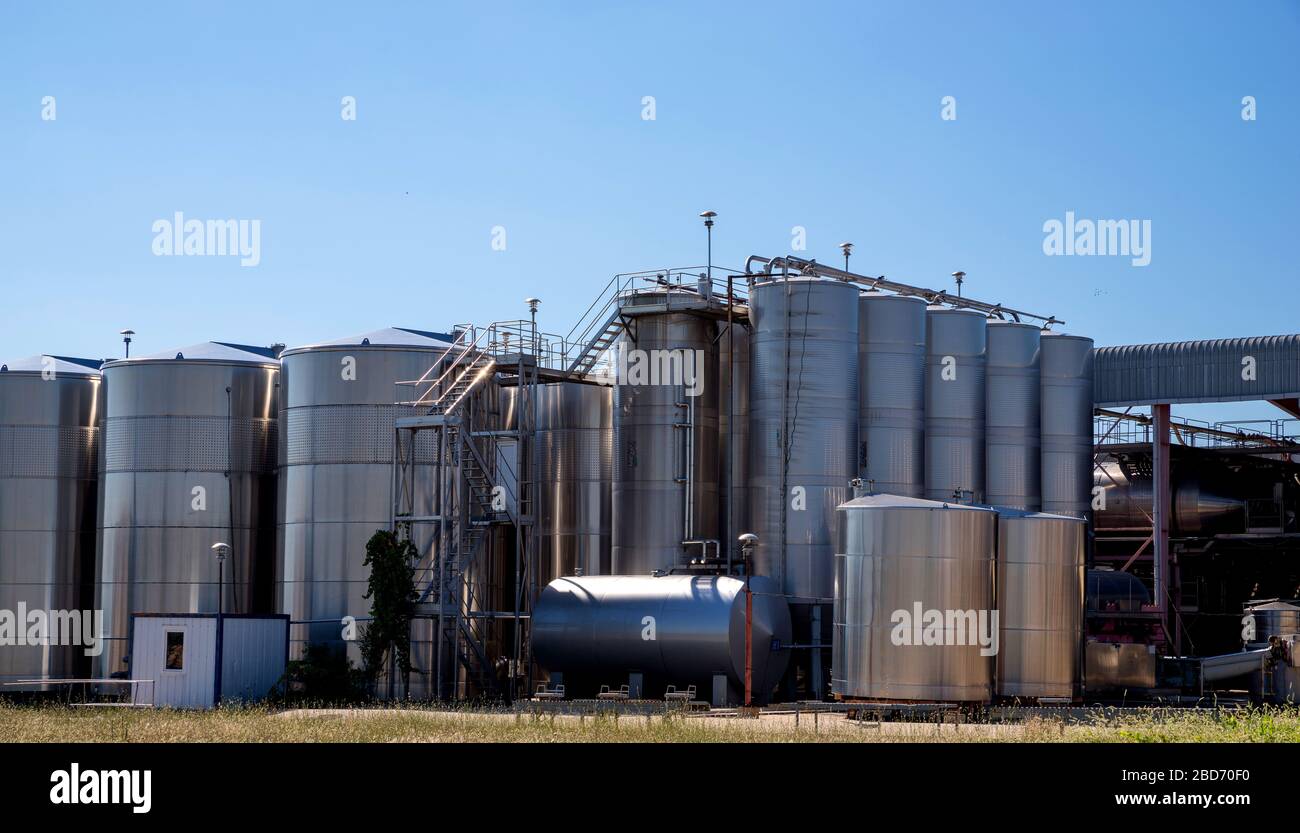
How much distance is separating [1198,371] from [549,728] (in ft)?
96.1

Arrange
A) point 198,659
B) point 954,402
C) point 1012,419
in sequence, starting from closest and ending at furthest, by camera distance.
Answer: point 198,659 → point 954,402 → point 1012,419

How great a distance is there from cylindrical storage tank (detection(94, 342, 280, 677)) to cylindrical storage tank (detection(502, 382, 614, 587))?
8204 millimetres

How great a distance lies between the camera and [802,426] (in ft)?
141

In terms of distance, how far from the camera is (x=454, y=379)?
44.8 metres

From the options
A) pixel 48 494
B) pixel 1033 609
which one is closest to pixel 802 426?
pixel 1033 609

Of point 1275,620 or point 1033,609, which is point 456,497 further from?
point 1275,620

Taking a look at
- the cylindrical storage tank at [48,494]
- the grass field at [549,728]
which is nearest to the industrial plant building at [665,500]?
the cylindrical storage tank at [48,494]

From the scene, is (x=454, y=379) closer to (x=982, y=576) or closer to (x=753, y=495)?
(x=753, y=495)

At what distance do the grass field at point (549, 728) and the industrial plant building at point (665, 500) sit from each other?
517 centimetres

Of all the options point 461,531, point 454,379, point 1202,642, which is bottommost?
point 1202,642

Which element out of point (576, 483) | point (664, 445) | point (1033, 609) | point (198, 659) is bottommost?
point (198, 659)

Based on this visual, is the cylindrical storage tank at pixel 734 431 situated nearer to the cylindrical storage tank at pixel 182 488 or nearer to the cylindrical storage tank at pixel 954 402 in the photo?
the cylindrical storage tank at pixel 954 402
